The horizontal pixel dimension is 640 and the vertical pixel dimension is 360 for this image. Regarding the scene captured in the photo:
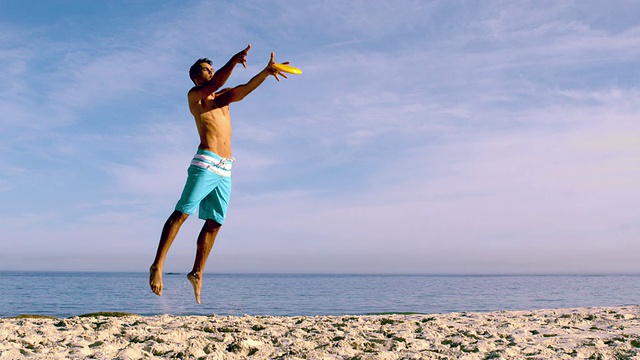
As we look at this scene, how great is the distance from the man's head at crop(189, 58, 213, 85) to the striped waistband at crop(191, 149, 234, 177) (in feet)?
2.22

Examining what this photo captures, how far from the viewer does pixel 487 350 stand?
597cm

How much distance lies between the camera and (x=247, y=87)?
5.33 meters

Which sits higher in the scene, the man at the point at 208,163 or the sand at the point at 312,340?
the man at the point at 208,163

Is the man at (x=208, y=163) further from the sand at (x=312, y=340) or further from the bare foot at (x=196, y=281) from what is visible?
the sand at (x=312, y=340)

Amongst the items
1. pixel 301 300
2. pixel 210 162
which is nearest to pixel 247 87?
pixel 210 162

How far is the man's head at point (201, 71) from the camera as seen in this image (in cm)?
541

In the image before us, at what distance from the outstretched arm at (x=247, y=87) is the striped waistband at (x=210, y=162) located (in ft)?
1.66

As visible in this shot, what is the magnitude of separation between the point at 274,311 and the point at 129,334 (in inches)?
661

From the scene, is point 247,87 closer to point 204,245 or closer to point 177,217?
point 177,217

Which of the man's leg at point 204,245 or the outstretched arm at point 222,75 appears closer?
the outstretched arm at point 222,75

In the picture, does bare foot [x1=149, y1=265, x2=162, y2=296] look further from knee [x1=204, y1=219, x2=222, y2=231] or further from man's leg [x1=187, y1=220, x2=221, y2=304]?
knee [x1=204, y1=219, x2=222, y2=231]

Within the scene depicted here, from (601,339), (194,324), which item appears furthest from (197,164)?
(601,339)

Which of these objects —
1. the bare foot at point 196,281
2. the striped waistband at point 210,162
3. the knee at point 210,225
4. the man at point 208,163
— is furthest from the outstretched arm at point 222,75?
the bare foot at point 196,281

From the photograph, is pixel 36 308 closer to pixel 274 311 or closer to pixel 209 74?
pixel 274 311
